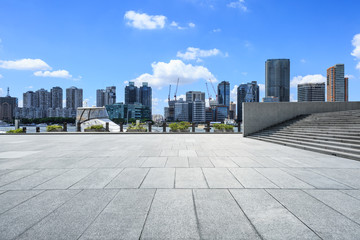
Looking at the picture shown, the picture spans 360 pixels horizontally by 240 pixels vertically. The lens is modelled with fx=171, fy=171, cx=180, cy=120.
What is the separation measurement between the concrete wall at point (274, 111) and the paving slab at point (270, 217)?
16600 mm

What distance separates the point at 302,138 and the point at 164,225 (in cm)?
1419

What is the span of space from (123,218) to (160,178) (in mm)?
2393

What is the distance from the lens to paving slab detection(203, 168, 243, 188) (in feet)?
17.2

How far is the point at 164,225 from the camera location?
3246 mm

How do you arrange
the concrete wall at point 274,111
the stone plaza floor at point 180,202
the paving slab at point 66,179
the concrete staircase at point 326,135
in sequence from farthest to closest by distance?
1. the concrete wall at point 274,111
2. the concrete staircase at point 326,135
3. the paving slab at point 66,179
4. the stone plaza floor at point 180,202

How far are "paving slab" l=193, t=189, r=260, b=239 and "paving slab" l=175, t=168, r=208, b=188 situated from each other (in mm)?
578

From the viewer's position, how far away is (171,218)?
137 inches

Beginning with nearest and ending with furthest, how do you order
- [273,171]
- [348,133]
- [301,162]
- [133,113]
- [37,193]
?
[37,193], [273,171], [301,162], [348,133], [133,113]

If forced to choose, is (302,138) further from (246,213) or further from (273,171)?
(246,213)

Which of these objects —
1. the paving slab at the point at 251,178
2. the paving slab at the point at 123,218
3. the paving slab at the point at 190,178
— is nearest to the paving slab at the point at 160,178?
the paving slab at the point at 190,178

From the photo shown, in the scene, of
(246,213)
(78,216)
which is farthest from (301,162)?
(78,216)

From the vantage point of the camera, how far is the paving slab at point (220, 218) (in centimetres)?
297

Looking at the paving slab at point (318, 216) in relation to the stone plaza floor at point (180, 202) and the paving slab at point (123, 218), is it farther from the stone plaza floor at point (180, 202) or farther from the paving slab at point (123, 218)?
the paving slab at point (123, 218)

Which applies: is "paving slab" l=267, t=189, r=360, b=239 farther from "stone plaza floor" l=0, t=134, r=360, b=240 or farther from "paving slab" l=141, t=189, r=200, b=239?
"paving slab" l=141, t=189, r=200, b=239
